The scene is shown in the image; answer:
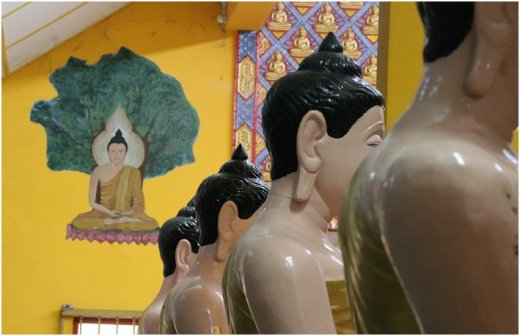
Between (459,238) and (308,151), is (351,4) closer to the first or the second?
(308,151)

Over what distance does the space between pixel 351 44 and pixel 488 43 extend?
11.1 m

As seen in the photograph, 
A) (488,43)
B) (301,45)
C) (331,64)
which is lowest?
(488,43)

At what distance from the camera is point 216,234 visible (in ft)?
13.4

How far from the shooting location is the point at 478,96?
75.1 inches

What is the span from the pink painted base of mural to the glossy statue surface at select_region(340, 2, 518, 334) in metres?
11.0

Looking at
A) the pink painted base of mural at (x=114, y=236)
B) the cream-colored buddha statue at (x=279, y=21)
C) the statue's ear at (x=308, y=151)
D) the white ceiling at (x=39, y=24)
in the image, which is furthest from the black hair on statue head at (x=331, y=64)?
the cream-colored buddha statue at (x=279, y=21)

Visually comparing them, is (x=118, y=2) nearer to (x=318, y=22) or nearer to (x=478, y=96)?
(x=318, y=22)

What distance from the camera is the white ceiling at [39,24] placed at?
11.6 metres

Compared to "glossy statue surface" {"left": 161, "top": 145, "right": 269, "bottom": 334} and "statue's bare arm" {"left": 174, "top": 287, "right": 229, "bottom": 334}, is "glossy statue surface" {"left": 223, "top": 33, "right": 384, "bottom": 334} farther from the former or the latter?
"statue's bare arm" {"left": 174, "top": 287, "right": 229, "bottom": 334}

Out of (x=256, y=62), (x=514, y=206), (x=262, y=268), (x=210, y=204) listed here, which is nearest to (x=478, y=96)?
(x=514, y=206)

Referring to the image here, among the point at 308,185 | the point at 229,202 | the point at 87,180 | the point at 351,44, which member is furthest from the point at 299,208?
the point at 87,180

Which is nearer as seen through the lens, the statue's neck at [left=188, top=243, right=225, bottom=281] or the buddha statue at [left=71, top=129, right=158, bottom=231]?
the statue's neck at [left=188, top=243, right=225, bottom=281]

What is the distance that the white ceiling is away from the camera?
1163cm

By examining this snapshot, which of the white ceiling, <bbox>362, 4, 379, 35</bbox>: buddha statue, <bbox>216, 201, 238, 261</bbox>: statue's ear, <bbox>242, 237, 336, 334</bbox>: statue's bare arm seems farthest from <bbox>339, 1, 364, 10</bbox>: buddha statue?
<bbox>242, 237, 336, 334</bbox>: statue's bare arm
